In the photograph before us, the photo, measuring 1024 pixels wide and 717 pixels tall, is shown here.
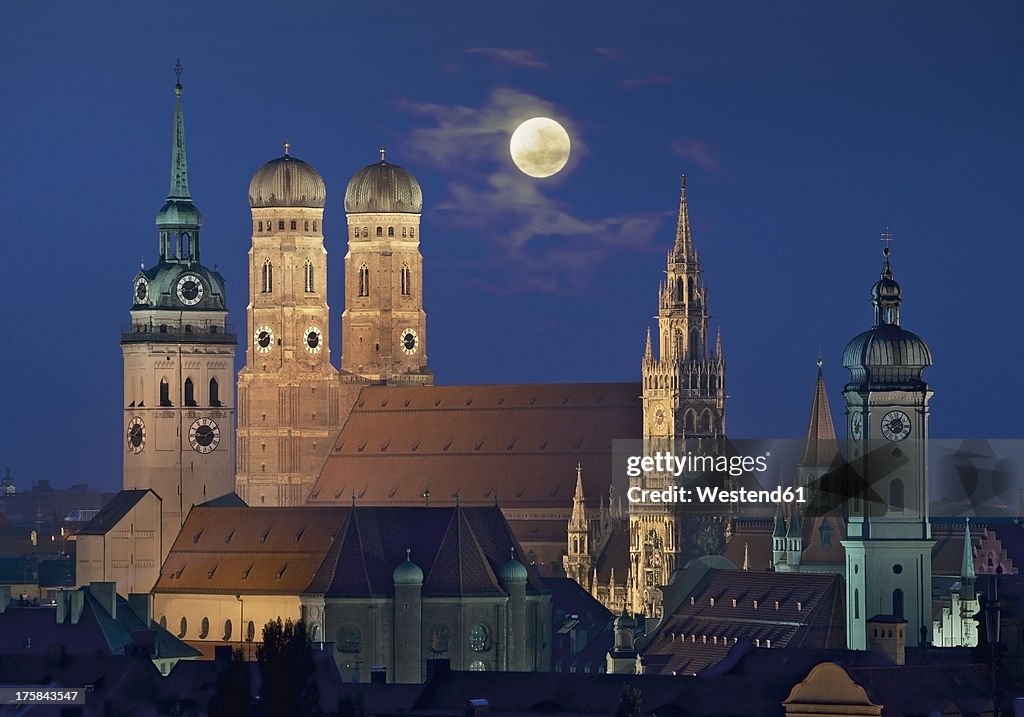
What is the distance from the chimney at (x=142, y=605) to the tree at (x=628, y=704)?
50.3 meters

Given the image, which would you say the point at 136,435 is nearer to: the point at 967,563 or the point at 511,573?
the point at 511,573

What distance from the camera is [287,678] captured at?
12619 cm

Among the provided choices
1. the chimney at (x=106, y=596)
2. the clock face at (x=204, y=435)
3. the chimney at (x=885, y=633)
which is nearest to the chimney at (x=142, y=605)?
the chimney at (x=106, y=596)

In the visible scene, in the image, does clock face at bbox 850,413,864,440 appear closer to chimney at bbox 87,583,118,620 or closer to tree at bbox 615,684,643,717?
chimney at bbox 87,583,118,620

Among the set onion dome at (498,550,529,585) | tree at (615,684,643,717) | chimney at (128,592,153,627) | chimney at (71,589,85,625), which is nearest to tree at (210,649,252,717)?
tree at (615,684,643,717)

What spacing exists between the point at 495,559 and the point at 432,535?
2.76 meters

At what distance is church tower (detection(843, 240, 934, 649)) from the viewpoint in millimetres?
164250

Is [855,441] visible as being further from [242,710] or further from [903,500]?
[242,710]

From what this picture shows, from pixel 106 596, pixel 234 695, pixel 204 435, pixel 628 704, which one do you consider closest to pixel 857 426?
pixel 106 596

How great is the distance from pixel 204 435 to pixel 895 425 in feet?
134

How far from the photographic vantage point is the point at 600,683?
139m

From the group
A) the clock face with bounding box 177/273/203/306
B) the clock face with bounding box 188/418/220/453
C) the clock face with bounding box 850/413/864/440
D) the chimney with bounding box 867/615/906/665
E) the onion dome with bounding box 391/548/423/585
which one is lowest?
the chimney with bounding box 867/615/906/665

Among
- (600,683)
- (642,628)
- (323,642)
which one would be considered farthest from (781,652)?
(642,628)

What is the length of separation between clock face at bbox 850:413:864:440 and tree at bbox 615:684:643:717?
35.6 meters
